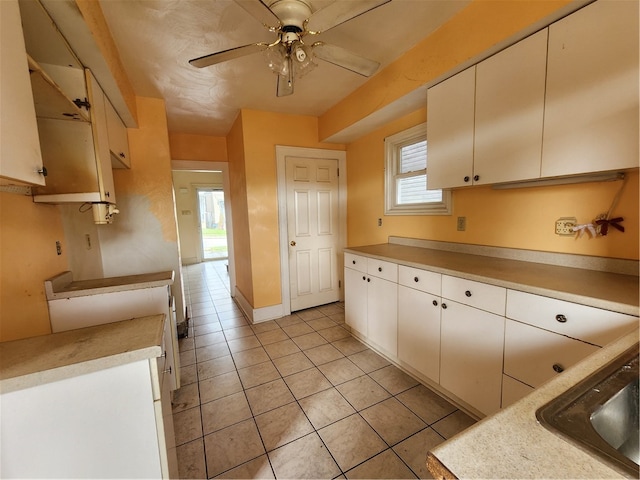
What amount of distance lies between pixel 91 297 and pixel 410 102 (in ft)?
8.98

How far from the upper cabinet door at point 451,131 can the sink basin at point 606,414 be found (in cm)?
134

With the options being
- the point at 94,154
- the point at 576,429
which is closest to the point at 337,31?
the point at 94,154

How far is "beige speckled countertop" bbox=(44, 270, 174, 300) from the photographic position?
147 centimetres

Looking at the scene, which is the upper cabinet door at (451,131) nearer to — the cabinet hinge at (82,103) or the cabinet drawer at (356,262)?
the cabinet drawer at (356,262)

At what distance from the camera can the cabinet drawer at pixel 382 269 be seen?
2.09m

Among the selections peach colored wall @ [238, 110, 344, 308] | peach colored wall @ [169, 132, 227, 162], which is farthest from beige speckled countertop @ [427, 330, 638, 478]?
peach colored wall @ [169, 132, 227, 162]

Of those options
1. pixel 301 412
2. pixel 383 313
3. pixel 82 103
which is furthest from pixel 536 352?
pixel 82 103

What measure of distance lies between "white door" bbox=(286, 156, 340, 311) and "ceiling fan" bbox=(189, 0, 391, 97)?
1600mm

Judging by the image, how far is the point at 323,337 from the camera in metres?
2.79

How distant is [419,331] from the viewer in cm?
191

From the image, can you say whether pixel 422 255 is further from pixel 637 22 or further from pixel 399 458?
pixel 637 22

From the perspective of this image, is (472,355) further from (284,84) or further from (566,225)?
(284,84)

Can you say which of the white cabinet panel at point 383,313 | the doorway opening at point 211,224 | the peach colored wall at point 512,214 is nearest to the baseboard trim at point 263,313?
the white cabinet panel at point 383,313

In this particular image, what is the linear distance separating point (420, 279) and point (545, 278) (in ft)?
2.23
